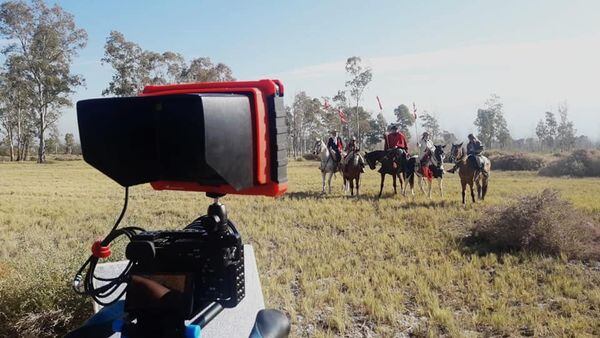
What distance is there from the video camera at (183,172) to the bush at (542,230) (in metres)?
6.99

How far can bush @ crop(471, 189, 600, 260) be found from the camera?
285 inches

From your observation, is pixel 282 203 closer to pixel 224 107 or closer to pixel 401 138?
pixel 401 138

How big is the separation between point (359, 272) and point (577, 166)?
82.5 ft

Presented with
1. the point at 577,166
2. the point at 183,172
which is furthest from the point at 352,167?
the point at 577,166

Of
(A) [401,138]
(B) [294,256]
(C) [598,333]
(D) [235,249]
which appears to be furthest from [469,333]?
(A) [401,138]

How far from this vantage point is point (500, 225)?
799 centimetres

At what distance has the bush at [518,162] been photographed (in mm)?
31062

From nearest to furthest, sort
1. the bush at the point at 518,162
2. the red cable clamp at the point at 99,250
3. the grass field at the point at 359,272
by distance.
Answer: the red cable clamp at the point at 99,250 → the grass field at the point at 359,272 → the bush at the point at 518,162

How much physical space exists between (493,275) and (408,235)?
2392mm

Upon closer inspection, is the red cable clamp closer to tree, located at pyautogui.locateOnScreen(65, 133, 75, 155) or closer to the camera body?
the camera body

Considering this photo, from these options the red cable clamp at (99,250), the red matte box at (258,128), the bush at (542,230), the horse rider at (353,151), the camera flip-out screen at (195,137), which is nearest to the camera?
the camera flip-out screen at (195,137)

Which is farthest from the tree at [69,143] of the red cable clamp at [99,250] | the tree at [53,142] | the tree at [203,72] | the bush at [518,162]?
the red cable clamp at [99,250]

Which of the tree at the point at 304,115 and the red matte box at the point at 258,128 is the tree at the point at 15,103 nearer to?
the tree at the point at 304,115

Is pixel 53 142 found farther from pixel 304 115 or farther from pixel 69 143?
pixel 304 115
